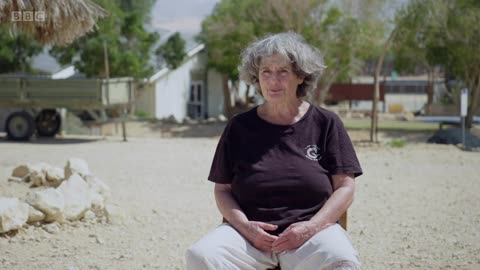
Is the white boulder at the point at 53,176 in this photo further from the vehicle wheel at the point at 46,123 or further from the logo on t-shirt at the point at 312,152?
the vehicle wheel at the point at 46,123

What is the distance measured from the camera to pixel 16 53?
26.9 meters

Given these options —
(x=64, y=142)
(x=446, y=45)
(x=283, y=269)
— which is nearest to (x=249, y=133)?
(x=283, y=269)

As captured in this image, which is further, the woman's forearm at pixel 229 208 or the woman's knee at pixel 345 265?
the woman's forearm at pixel 229 208

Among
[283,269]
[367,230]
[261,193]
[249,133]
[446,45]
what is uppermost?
[446,45]

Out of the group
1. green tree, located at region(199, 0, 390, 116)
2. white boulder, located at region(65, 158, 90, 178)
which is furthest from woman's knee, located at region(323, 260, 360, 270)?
green tree, located at region(199, 0, 390, 116)

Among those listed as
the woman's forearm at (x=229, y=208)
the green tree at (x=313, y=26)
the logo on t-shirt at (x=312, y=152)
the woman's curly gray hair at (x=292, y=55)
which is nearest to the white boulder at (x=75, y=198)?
the woman's forearm at (x=229, y=208)

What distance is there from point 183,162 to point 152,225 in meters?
6.19

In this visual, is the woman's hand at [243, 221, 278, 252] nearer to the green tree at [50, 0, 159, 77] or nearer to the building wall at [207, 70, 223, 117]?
the green tree at [50, 0, 159, 77]

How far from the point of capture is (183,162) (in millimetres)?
13234

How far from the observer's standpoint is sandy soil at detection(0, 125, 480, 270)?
5637 mm

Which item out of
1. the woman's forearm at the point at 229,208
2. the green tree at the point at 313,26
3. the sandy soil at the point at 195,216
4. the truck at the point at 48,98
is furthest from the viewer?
the green tree at the point at 313,26

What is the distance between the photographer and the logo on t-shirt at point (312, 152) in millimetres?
3695

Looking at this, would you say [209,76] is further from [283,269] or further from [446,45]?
[283,269]

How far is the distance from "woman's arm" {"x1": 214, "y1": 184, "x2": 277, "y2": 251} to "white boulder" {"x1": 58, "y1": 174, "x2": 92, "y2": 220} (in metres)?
3.35
